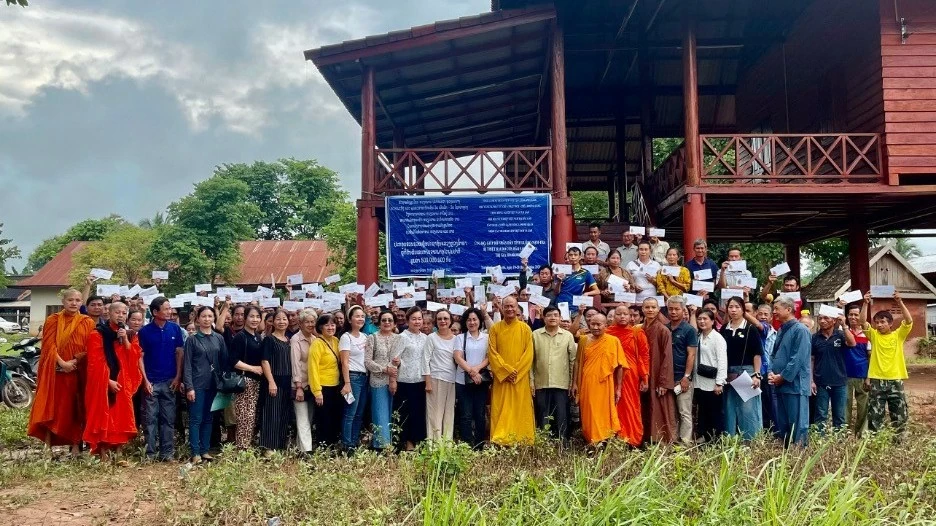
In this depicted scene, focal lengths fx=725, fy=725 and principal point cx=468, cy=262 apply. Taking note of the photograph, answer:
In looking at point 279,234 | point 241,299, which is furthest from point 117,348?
point 279,234

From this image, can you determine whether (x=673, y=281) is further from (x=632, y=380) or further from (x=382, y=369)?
(x=382, y=369)

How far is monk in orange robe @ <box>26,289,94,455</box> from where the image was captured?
681 centimetres

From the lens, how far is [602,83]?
15.5 m

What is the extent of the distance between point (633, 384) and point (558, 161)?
5.07 meters

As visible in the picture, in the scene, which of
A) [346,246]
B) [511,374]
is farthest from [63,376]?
[346,246]

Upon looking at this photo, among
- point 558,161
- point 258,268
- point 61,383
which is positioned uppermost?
point 558,161

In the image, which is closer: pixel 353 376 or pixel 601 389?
pixel 601 389

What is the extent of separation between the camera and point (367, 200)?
36.4 feet

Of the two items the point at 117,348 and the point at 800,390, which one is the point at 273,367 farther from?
the point at 800,390

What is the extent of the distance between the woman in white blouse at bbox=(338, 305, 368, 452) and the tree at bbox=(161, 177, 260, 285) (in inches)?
899

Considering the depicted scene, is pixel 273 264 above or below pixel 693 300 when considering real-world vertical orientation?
above

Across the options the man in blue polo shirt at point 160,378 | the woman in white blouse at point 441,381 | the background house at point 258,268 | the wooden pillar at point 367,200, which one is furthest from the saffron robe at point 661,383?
the background house at point 258,268

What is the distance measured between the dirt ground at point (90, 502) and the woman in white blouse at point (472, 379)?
2623mm

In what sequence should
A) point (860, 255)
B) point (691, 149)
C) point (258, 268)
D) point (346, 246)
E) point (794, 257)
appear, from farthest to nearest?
1. point (258, 268)
2. point (346, 246)
3. point (794, 257)
4. point (860, 255)
5. point (691, 149)
